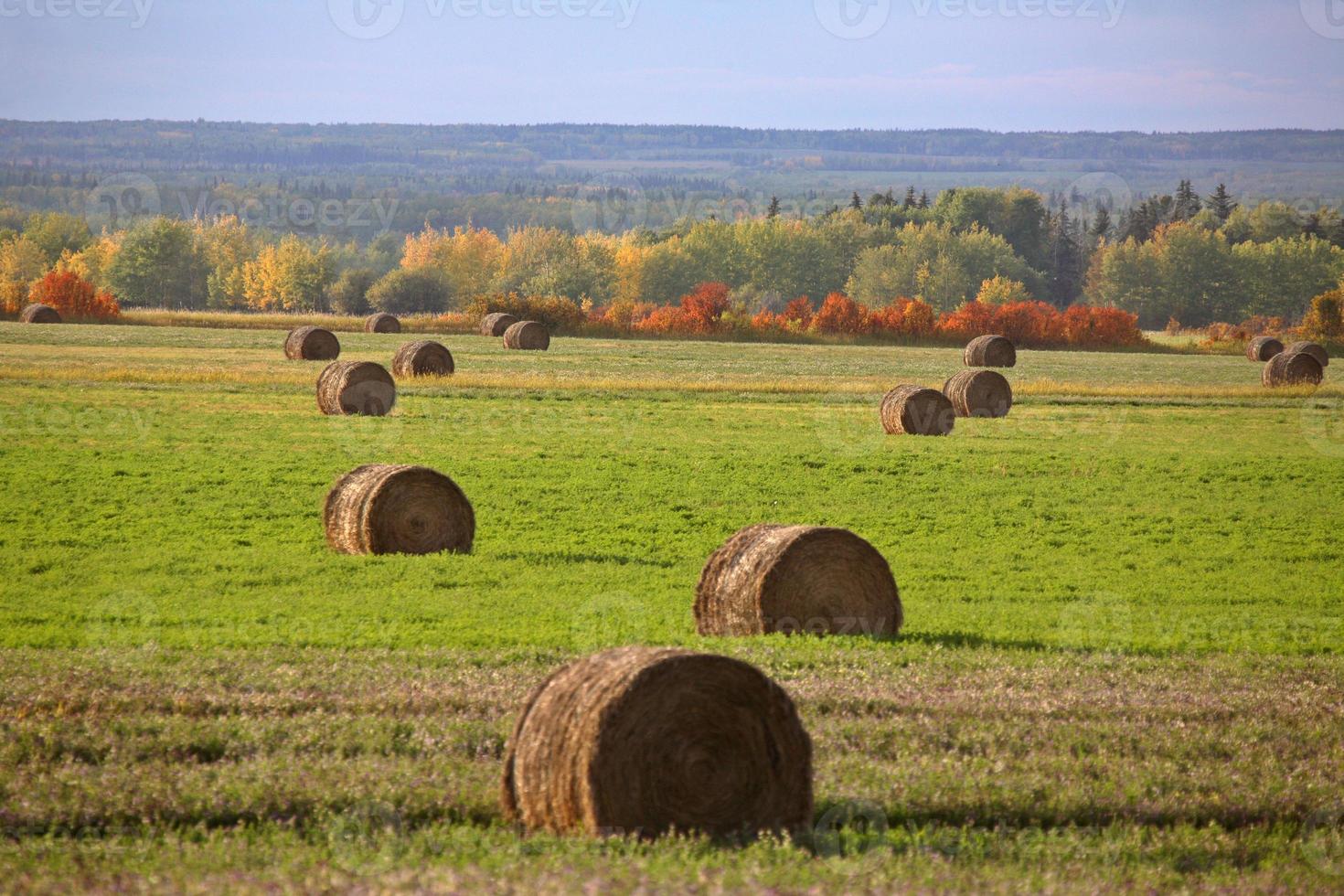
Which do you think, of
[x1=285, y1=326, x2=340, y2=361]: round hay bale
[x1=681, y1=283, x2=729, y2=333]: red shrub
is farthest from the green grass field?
[x1=681, y1=283, x2=729, y2=333]: red shrub

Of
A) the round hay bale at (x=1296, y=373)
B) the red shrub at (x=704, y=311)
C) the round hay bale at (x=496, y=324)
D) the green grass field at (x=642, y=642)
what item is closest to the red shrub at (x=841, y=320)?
the red shrub at (x=704, y=311)

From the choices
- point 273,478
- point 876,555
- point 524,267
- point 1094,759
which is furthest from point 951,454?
point 524,267

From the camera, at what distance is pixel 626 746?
833 cm

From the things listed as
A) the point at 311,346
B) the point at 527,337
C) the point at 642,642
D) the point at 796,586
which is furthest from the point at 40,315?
the point at 642,642

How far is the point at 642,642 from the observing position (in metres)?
13.5

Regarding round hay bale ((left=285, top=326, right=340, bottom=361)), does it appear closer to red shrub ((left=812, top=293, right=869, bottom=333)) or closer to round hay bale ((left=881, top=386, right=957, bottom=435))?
round hay bale ((left=881, top=386, right=957, bottom=435))

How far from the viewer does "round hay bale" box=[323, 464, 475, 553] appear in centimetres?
1906

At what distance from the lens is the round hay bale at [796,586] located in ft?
47.2

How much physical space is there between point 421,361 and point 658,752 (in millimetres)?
38985

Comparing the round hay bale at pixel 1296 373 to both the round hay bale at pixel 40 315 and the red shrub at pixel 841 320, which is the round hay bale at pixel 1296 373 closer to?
the red shrub at pixel 841 320

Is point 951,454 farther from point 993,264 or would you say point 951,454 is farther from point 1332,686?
point 993,264

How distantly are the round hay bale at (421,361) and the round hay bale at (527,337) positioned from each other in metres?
18.4

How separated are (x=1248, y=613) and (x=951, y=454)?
1453 cm

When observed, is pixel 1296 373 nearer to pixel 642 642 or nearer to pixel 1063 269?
pixel 642 642
